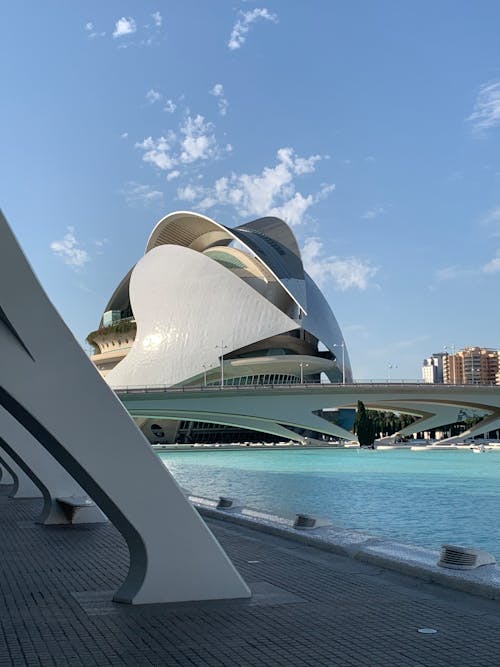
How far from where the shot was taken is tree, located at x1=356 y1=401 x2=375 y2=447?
52719 millimetres

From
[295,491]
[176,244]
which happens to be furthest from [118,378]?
[295,491]

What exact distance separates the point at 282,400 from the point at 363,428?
21.3ft

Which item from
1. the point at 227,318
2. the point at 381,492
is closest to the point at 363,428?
the point at 227,318

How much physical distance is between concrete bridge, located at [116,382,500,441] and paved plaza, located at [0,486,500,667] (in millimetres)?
39891

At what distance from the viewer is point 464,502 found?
64.7 ft

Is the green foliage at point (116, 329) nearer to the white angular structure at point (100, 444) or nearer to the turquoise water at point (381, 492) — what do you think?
the turquoise water at point (381, 492)

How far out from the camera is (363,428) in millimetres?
53312

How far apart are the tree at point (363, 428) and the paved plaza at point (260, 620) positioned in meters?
44.0

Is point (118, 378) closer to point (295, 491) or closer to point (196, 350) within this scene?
point (196, 350)

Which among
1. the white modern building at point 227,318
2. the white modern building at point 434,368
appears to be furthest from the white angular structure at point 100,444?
the white modern building at point 434,368

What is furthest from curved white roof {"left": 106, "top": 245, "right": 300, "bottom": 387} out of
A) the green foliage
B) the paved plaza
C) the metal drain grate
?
the metal drain grate

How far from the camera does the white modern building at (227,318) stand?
197 ft

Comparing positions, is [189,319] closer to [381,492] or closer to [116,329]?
[116,329]

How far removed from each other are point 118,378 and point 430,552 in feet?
182
